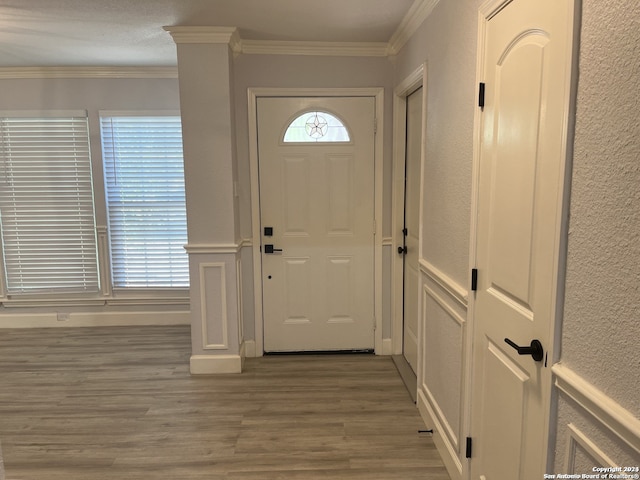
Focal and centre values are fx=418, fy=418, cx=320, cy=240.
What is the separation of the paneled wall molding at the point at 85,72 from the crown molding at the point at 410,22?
2.12 m

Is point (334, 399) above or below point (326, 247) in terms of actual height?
below

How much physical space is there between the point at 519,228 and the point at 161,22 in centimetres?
257

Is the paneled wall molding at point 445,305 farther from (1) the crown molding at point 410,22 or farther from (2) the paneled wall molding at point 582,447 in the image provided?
(1) the crown molding at point 410,22

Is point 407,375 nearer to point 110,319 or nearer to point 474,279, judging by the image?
point 474,279

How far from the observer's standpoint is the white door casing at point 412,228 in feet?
9.84

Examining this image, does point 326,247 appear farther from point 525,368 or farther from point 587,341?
point 587,341

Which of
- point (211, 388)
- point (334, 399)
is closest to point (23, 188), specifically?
point (211, 388)

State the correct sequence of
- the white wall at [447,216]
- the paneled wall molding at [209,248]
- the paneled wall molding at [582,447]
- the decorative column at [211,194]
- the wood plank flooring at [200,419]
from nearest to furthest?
the paneled wall molding at [582,447]
the white wall at [447,216]
the wood plank flooring at [200,419]
the decorative column at [211,194]
the paneled wall molding at [209,248]

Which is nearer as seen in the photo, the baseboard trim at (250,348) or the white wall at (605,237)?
the white wall at (605,237)

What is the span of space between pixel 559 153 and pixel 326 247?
7.80ft

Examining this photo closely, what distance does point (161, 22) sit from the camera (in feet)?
8.97

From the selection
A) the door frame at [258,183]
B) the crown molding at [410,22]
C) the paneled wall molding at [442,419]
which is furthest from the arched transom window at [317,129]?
the paneled wall molding at [442,419]

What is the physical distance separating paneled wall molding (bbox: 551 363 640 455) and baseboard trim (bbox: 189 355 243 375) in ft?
8.05

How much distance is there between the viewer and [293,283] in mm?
3473
